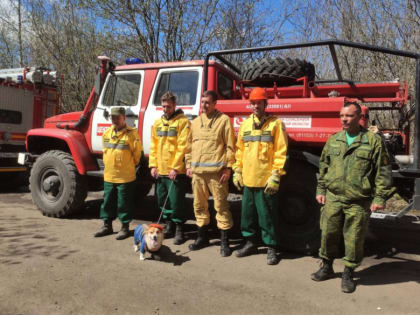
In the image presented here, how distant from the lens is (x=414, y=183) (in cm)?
374

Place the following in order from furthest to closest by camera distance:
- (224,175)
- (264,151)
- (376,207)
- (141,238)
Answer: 1. (224,175)
2. (141,238)
3. (264,151)
4. (376,207)

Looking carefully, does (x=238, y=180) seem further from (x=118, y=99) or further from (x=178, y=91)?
(x=118, y=99)

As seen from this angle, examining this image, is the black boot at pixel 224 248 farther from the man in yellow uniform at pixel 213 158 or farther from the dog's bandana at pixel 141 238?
the dog's bandana at pixel 141 238

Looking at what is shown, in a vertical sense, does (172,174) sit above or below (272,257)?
above

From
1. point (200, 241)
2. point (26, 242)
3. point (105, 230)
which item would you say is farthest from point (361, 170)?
point (26, 242)

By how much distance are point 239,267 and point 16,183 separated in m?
7.97

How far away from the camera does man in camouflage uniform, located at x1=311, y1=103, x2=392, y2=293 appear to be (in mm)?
3256

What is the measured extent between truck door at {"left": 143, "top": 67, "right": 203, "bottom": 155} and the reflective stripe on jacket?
7.00 ft

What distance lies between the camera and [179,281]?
3.50 m

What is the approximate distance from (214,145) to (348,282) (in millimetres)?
1954

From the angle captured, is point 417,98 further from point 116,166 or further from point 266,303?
point 116,166

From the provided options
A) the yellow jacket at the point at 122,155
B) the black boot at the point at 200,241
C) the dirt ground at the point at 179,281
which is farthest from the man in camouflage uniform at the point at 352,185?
the yellow jacket at the point at 122,155

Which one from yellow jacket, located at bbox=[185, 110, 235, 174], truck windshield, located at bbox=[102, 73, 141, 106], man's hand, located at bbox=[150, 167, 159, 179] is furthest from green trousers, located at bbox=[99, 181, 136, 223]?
truck windshield, located at bbox=[102, 73, 141, 106]

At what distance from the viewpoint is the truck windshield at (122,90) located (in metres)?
5.43
